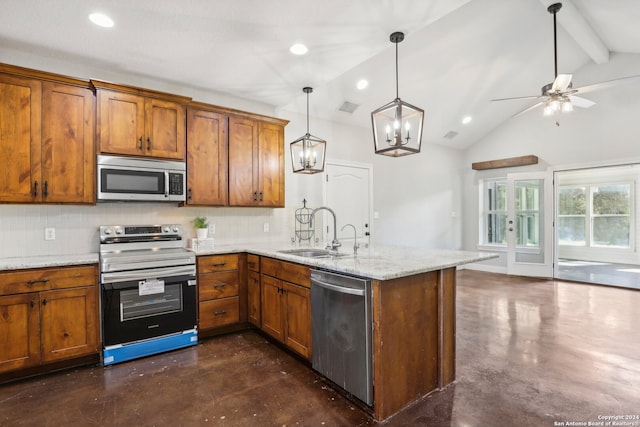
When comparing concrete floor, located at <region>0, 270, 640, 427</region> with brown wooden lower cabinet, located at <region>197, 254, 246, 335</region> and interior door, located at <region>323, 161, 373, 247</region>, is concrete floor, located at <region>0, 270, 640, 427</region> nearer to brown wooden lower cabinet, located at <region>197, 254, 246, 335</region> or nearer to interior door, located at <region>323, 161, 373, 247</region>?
brown wooden lower cabinet, located at <region>197, 254, 246, 335</region>

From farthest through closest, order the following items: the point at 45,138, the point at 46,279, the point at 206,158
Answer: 1. the point at 206,158
2. the point at 45,138
3. the point at 46,279

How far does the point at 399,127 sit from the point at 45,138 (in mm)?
2917

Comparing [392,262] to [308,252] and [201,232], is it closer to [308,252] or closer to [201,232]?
[308,252]

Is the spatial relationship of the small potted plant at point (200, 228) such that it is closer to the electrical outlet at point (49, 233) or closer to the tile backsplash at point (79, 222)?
the tile backsplash at point (79, 222)

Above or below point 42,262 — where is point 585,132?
above

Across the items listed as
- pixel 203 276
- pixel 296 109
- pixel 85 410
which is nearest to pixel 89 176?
pixel 203 276

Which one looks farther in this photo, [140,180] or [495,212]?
[495,212]

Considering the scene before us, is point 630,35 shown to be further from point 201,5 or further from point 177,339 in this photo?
point 177,339

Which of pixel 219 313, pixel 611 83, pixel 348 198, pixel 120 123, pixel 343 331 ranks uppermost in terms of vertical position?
pixel 611 83

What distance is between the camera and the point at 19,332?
236 centimetres

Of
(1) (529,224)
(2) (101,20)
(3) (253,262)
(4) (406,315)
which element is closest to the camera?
(4) (406,315)

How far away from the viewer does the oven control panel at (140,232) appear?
3.07 metres

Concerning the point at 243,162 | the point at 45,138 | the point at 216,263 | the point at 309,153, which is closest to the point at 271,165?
the point at 243,162

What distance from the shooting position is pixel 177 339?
2918 mm
